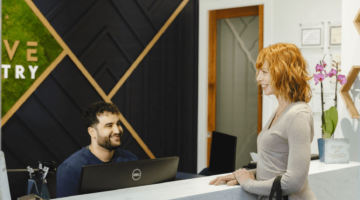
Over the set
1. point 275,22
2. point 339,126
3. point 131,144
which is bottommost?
point 131,144

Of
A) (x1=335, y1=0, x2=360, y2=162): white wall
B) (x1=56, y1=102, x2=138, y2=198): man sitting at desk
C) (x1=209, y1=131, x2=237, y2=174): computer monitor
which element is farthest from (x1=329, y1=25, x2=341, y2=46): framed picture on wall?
(x1=56, y1=102, x2=138, y2=198): man sitting at desk

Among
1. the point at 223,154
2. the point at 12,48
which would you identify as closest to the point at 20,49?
the point at 12,48

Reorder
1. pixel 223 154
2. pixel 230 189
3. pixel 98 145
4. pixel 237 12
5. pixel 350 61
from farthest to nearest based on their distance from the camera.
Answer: pixel 237 12, pixel 223 154, pixel 98 145, pixel 350 61, pixel 230 189

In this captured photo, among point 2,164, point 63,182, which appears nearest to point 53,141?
point 63,182

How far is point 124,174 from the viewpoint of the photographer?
4.79 ft

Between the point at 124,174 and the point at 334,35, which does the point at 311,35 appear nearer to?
the point at 334,35

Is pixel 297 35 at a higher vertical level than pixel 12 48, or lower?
higher

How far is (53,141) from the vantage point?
3.04m

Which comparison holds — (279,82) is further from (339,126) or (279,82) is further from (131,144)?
(131,144)

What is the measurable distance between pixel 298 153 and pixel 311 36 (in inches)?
107

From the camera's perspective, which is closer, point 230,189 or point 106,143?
point 230,189

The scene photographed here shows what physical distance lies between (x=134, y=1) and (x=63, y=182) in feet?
7.29

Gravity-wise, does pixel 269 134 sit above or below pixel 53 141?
above

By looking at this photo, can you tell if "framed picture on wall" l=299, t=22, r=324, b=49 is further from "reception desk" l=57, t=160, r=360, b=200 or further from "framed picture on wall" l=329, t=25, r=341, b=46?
"reception desk" l=57, t=160, r=360, b=200
